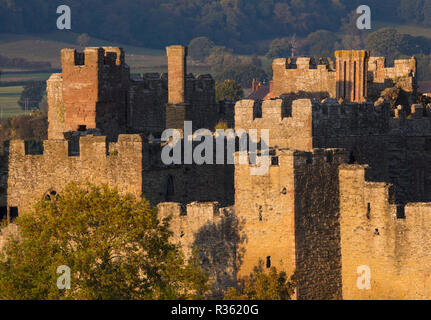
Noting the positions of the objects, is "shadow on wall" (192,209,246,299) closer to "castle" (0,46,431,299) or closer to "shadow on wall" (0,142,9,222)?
"castle" (0,46,431,299)

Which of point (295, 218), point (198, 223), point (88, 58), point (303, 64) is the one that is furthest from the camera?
point (303, 64)

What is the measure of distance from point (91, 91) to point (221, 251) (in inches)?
713

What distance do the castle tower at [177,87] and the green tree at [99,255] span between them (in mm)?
19827

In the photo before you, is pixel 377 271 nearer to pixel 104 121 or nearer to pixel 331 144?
pixel 331 144

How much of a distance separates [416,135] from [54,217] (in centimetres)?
2385

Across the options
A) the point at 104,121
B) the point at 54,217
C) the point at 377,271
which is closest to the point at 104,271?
the point at 54,217

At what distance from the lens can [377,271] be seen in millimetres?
50938

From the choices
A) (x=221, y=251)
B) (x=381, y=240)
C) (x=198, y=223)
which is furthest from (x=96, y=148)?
(x=381, y=240)

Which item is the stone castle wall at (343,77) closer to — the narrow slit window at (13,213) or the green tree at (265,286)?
the narrow slit window at (13,213)

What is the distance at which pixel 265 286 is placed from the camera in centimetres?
4934

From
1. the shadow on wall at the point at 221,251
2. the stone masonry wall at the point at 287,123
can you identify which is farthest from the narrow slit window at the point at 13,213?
the shadow on wall at the point at 221,251

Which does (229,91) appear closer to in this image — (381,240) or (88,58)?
(88,58)

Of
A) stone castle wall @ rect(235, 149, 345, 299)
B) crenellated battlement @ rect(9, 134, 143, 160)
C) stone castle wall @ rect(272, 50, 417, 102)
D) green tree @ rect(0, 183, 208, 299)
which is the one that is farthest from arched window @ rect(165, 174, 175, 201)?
stone castle wall @ rect(272, 50, 417, 102)

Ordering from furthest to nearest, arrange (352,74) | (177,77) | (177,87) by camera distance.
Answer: (177,77), (177,87), (352,74)
